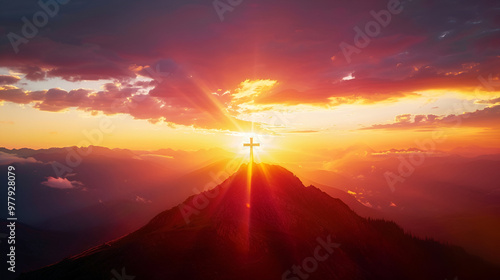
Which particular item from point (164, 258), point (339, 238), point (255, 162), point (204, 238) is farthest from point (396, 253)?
point (164, 258)

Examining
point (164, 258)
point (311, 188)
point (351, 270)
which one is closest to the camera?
point (164, 258)

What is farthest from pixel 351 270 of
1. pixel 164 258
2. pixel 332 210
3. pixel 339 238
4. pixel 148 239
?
pixel 148 239

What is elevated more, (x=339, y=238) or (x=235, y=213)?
(x=235, y=213)

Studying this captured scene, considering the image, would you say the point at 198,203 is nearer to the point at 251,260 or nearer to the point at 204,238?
the point at 204,238

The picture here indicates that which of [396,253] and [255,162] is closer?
[396,253]

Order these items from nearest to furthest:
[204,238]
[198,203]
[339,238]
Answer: [204,238], [339,238], [198,203]

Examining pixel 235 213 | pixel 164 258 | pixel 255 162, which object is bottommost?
pixel 164 258
